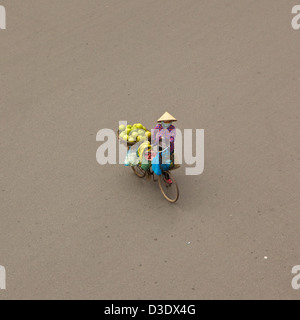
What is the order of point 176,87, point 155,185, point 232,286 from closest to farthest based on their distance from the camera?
point 232,286 < point 155,185 < point 176,87

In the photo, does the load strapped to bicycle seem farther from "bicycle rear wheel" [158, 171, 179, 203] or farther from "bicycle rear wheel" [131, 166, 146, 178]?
"bicycle rear wheel" [131, 166, 146, 178]

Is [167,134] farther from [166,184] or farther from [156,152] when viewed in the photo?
[166,184]

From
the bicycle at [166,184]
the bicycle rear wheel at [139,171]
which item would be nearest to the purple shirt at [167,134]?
the bicycle at [166,184]

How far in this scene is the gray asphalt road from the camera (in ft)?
18.1

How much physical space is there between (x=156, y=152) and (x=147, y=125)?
5.46ft

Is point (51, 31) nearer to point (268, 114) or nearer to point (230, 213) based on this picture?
point (268, 114)

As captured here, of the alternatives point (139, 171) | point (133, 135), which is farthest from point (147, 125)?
point (133, 135)

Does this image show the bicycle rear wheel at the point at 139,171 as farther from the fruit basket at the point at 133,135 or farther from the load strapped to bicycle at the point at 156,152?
the fruit basket at the point at 133,135

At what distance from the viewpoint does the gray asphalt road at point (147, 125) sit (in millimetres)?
5520

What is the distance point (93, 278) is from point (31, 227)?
132cm

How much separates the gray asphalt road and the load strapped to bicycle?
29 centimetres

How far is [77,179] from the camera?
22.1ft

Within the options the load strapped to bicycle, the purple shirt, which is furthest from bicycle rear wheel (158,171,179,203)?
the purple shirt

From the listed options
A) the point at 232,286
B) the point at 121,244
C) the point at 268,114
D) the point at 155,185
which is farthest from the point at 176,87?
the point at 232,286
